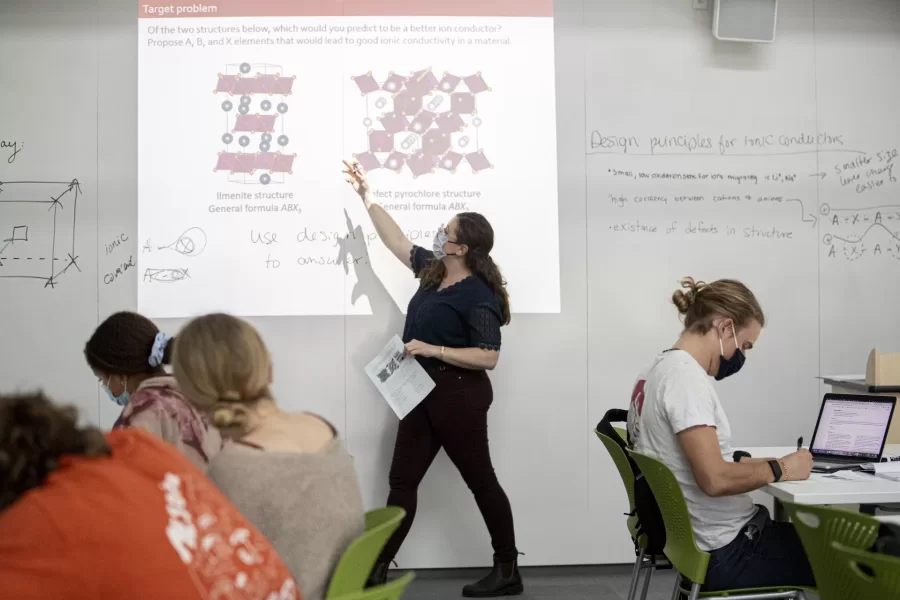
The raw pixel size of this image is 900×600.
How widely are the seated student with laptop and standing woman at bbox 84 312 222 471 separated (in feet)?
3.93

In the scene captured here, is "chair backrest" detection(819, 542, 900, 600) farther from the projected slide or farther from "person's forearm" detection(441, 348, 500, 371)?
the projected slide

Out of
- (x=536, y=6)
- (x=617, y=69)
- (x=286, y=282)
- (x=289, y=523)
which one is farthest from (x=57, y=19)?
(x=289, y=523)

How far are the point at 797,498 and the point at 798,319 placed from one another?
88.5 inches

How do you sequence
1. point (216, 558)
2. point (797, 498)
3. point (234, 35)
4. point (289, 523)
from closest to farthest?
point (216, 558) < point (289, 523) < point (797, 498) < point (234, 35)

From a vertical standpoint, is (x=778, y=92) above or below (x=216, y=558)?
above

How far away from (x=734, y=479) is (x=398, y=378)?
69.6 inches

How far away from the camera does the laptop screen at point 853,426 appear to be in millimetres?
2564

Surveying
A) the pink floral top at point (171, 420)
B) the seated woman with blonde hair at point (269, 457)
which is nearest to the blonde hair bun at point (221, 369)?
the seated woman with blonde hair at point (269, 457)

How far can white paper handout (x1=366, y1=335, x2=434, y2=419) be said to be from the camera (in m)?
3.61

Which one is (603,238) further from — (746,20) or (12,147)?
(12,147)

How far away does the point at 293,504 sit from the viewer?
62.3 inches

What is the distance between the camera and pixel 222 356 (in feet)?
5.49

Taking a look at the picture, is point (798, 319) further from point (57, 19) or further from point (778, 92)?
point (57, 19)

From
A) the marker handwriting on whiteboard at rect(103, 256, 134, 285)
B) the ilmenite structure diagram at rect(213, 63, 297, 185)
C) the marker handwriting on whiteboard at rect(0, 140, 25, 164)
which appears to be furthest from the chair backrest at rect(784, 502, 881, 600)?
the marker handwriting on whiteboard at rect(0, 140, 25, 164)
